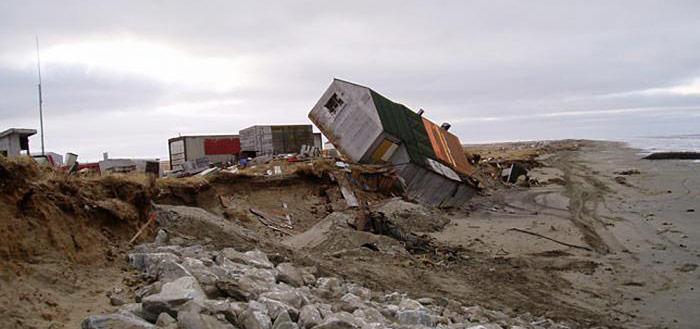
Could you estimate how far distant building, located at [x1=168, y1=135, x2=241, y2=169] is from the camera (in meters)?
26.0

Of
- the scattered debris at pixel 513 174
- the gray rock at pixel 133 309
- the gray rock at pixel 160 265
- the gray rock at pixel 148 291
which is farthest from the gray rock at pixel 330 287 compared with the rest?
the scattered debris at pixel 513 174

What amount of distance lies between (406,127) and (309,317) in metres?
18.0

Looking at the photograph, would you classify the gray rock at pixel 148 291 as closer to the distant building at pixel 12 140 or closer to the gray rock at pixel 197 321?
the gray rock at pixel 197 321

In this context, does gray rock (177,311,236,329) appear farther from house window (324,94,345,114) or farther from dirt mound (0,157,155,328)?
house window (324,94,345,114)

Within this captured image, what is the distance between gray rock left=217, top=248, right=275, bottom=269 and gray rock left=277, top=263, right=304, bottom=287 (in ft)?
0.87

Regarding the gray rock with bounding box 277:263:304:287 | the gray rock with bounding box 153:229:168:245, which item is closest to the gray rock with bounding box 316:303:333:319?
the gray rock with bounding box 277:263:304:287

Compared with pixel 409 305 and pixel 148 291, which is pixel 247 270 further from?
pixel 409 305

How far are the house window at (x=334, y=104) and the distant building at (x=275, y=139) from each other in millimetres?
3319

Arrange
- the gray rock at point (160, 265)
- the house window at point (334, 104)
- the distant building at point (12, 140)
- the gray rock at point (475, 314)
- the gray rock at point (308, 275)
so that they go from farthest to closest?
the house window at point (334, 104)
the distant building at point (12, 140)
the gray rock at point (308, 275)
the gray rock at point (475, 314)
the gray rock at point (160, 265)

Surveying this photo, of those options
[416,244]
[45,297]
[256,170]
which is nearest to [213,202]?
[256,170]

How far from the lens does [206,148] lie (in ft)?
86.5

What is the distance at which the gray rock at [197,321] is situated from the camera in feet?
17.2

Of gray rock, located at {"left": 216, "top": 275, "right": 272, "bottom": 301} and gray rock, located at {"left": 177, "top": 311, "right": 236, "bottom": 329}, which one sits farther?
gray rock, located at {"left": 216, "top": 275, "right": 272, "bottom": 301}

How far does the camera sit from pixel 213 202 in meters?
14.6
